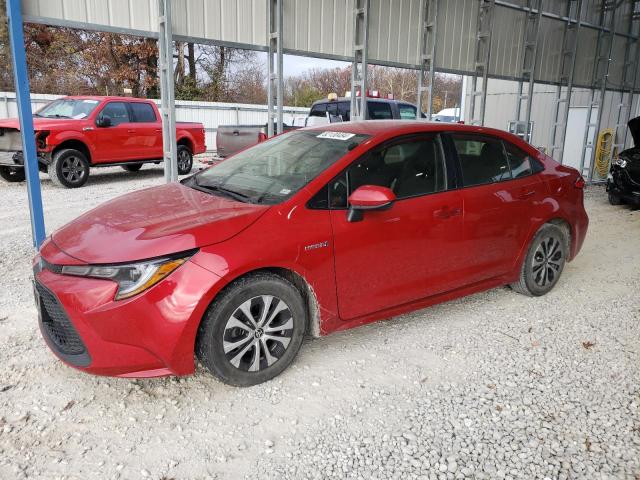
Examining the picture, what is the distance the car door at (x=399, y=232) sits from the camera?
3.26 m

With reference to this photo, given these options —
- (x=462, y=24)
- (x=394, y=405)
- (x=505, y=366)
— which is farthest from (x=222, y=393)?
(x=462, y=24)

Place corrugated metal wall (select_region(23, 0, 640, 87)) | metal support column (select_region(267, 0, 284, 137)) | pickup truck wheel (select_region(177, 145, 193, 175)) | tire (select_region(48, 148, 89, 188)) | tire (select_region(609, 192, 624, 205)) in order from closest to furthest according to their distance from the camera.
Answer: corrugated metal wall (select_region(23, 0, 640, 87)) → metal support column (select_region(267, 0, 284, 137)) → tire (select_region(609, 192, 624, 205)) → tire (select_region(48, 148, 89, 188)) → pickup truck wheel (select_region(177, 145, 193, 175))

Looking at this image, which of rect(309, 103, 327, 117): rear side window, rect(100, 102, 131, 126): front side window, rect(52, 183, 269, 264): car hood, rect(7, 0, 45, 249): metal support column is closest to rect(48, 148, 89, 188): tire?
rect(100, 102, 131, 126): front side window

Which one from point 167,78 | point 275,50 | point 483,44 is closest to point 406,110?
point 483,44

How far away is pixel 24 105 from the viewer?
4.77m

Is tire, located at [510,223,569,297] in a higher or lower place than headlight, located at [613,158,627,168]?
lower

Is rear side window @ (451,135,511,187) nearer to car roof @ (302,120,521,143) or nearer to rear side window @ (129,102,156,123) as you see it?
car roof @ (302,120,521,143)

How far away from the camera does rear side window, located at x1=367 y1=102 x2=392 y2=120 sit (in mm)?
11453

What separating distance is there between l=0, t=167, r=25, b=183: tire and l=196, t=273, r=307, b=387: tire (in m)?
10.0

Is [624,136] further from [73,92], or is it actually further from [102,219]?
[73,92]

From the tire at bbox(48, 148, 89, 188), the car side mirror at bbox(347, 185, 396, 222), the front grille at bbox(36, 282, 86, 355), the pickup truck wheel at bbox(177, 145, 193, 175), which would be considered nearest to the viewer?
the front grille at bbox(36, 282, 86, 355)

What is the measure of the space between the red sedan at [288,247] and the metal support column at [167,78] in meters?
2.15

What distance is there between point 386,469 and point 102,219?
84.5 inches

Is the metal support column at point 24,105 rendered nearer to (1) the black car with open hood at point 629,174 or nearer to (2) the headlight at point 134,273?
(2) the headlight at point 134,273
